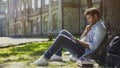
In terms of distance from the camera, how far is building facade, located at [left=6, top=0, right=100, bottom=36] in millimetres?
36781

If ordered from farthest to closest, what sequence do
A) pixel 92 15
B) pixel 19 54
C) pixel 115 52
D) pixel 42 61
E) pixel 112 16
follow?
1. pixel 19 54
2. pixel 112 16
3. pixel 42 61
4. pixel 92 15
5. pixel 115 52

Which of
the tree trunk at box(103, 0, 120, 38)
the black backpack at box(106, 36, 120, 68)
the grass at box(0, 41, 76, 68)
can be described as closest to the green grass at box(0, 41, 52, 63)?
the grass at box(0, 41, 76, 68)

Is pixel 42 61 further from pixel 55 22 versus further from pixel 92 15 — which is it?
pixel 55 22

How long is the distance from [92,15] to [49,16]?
3472cm

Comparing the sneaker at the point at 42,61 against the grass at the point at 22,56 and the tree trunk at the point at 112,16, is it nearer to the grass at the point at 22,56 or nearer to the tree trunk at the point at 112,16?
the grass at the point at 22,56

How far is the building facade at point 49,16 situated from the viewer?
36.8 meters

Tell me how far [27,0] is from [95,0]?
2033 cm

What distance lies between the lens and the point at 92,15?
5.38 meters

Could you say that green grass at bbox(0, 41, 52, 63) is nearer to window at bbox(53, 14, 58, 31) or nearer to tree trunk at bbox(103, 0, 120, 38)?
tree trunk at bbox(103, 0, 120, 38)

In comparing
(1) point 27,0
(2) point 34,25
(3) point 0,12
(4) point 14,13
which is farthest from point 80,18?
(3) point 0,12

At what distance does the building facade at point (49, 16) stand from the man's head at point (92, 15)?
28741mm

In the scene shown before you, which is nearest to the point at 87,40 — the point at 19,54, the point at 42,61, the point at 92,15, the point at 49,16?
the point at 92,15

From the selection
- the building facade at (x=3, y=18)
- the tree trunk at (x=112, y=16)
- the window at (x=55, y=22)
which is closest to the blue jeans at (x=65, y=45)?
the tree trunk at (x=112, y=16)

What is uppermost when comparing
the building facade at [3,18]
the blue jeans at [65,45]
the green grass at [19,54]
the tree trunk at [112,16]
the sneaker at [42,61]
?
the tree trunk at [112,16]
